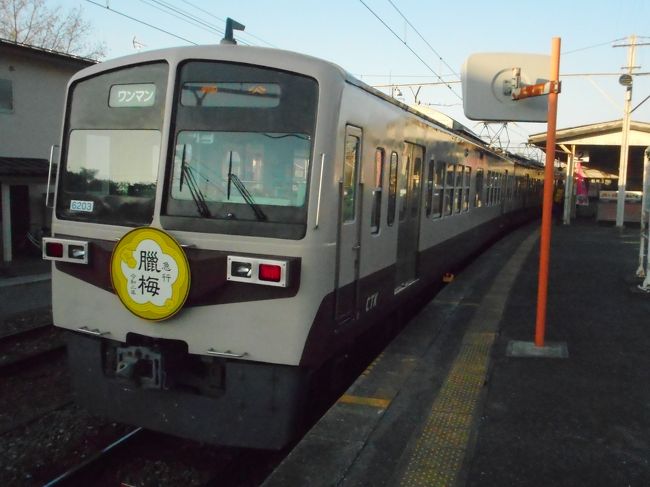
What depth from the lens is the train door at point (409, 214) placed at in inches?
244

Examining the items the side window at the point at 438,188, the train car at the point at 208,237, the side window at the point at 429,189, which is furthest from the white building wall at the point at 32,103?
the train car at the point at 208,237

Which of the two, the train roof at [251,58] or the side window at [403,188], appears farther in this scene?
the side window at [403,188]

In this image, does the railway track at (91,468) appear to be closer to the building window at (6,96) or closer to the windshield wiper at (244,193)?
the windshield wiper at (244,193)

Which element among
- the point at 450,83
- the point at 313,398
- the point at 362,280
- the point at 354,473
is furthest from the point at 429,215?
the point at 450,83

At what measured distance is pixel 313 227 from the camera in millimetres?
3832

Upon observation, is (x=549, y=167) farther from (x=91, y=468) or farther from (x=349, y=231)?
(x=91, y=468)

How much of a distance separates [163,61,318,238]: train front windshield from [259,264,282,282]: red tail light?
0.75ft

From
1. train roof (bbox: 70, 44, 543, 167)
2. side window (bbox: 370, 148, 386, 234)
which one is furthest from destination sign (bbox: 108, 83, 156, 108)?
side window (bbox: 370, 148, 386, 234)

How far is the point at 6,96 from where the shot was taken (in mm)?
15328

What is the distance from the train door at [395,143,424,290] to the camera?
6.20m

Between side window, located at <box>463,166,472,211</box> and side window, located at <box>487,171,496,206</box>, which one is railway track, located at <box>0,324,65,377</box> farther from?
side window, located at <box>487,171,496,206</box>

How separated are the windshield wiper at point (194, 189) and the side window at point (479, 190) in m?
8.49

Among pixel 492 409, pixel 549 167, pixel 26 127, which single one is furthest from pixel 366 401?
pixel 26 127

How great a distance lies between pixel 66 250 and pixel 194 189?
118 cm
